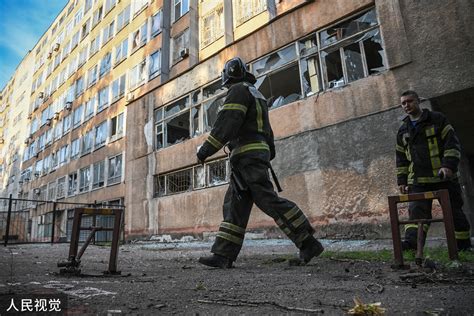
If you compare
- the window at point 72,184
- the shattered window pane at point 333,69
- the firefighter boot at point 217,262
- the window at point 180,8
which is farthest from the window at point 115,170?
the firefighter boot at point 217,262

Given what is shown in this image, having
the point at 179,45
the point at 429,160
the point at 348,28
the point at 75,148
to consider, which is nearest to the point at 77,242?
the point at 429,160

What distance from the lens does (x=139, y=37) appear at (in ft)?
71.5

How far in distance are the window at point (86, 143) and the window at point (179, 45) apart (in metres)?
10.7

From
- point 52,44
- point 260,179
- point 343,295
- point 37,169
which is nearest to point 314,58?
point 260,179

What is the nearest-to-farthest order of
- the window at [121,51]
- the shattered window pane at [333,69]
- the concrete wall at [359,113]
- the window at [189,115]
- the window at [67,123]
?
the concrete wall at [359,113] < the shattered window pane at [333,69] < the window at [189,115] < the window at [121,51] < the window at [67,123]

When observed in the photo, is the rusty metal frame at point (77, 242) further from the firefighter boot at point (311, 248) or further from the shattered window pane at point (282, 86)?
the shattered window pane at point (282, 86)

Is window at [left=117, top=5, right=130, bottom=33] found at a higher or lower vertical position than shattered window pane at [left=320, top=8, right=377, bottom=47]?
higher

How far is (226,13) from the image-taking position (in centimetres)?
1539

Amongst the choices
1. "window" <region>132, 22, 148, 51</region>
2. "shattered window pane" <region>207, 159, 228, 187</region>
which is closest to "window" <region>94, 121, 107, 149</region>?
"window" <region>132, 22, 148, 51</region>

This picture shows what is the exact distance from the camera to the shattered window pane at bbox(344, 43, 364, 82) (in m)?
8.65

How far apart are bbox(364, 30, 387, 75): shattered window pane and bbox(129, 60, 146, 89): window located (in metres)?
15.0

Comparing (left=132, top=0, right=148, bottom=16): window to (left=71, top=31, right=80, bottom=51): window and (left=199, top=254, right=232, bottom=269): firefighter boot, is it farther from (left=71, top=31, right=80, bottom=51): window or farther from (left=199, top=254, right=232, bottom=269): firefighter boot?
(left=199, top=254, right=232, bottom=269): firefighter boot

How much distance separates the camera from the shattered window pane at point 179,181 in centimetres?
1290

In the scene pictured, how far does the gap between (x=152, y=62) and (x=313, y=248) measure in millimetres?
18435
